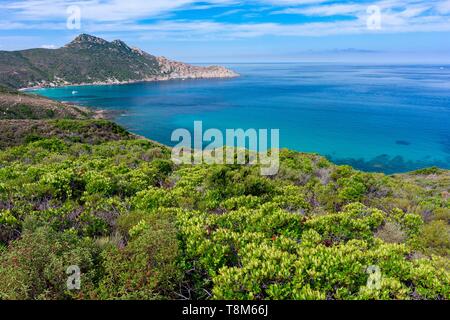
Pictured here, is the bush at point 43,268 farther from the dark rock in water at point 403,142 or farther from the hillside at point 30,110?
the hillside at point 30,110

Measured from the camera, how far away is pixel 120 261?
5742mm

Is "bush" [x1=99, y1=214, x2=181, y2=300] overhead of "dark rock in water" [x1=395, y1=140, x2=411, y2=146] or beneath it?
overhead

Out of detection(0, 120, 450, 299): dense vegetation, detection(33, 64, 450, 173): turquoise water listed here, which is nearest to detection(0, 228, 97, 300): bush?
detection(0, 120, 450, 299): dense vegetation

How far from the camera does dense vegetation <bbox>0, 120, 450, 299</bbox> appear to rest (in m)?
5.07

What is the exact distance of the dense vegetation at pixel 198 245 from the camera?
5.07 m

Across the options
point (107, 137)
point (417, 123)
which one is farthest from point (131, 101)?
point (417, 123)

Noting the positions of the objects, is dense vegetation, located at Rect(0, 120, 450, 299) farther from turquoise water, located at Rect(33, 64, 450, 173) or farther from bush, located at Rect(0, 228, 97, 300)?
turquoise water, located at Rect(33, 64, 450, 173)

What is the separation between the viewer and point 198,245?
600cm

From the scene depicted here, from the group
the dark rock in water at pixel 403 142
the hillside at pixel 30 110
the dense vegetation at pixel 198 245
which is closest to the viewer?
the dense vegetation at pixel 198 245


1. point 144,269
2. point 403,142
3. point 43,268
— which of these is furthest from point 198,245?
point 403,142

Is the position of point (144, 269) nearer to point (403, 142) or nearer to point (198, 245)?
point (198, 245)

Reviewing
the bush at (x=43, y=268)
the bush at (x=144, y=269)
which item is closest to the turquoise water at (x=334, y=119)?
the bush at (x=144, y=269)

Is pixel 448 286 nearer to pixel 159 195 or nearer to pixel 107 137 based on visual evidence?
pixel 159 195
